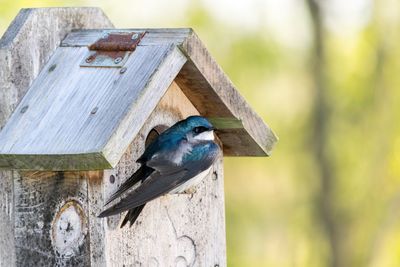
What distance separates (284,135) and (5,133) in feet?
25.4

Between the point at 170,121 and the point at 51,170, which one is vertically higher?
the point at 170,121

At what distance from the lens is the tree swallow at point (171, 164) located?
3.09 meters

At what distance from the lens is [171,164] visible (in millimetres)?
3230

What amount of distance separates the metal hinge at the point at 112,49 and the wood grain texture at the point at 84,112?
24mm

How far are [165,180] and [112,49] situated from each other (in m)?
0.47

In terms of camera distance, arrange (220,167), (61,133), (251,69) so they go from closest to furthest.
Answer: (61,133) → (220,167) → (251,69)

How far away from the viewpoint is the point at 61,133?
10.4ft

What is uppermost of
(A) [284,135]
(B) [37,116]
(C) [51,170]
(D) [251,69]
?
(D) [251,69]

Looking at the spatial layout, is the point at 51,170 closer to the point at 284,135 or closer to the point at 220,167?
the point at 220,167

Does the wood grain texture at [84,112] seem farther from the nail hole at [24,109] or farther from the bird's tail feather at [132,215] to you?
the bird's tail feather at [132,215]

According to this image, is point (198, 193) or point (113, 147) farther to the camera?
point (198, 193)

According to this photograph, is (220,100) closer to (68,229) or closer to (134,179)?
(134,179)

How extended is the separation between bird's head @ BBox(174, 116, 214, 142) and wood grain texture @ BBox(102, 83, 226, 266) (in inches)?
4.8

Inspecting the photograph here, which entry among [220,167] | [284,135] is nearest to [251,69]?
[284,135]
